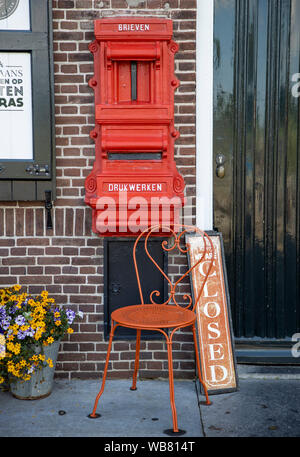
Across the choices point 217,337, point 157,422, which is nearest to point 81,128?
point 217,337

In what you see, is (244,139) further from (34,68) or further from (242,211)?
(34,68)

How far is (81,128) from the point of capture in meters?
3.51

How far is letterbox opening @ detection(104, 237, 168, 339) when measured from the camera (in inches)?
142

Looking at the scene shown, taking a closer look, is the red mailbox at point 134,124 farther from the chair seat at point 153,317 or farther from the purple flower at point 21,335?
the purple flower at point 21,335

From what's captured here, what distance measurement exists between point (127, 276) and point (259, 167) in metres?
1.26

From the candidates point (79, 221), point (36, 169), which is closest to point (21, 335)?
point (79, 221)

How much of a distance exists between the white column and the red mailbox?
11.1 inches

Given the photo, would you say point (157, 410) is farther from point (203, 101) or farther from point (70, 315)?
point (203, 101)

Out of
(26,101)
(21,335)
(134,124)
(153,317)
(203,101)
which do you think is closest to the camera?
(153,317)

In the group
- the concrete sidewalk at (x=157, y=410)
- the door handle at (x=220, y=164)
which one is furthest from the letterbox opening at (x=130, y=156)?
the concrete sidewalk at (x=157, y=410)

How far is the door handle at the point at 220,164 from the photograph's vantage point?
3.68 m

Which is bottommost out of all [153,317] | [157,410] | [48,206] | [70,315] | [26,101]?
[157,410]

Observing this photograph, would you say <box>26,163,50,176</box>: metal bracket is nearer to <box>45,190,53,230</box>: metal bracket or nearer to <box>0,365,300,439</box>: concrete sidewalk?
<box>45,190,53,230</box>: metal bracket

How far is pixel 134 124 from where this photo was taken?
326cm
